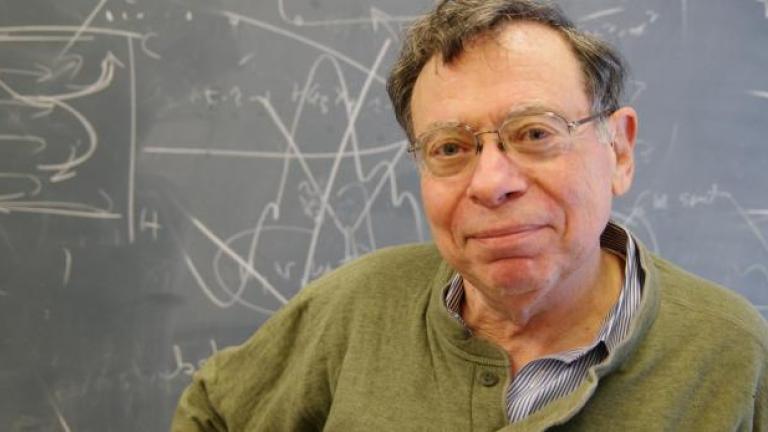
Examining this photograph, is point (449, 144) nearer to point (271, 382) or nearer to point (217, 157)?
point (271, 382)

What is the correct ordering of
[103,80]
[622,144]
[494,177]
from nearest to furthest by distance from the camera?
[494,177], [622,144], [103,80]

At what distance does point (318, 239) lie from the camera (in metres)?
1.41

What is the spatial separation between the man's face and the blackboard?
24.6 inches

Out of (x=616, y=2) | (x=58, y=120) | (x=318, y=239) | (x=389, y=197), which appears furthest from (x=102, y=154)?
(x=616, y=2)

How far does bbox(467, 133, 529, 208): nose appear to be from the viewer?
73 centimetres

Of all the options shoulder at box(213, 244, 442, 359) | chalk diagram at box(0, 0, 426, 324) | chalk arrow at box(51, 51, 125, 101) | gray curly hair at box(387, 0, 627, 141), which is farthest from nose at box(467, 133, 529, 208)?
chalk arrow at box(51, 51, 125, 101)

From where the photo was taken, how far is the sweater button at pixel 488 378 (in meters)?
0.81

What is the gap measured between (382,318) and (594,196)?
0.33 m

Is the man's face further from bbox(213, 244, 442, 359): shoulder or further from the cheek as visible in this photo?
bbox(213, 244, 442, 359): shoulder

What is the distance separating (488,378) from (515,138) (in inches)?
11.4

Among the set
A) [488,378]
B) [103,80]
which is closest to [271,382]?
[488,378]

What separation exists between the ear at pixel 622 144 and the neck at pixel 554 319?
10 cm

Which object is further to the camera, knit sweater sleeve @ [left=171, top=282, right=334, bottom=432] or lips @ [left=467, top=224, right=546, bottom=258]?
knit sweater sleeve @ [left=171, top=282, right=334, bottom=432]

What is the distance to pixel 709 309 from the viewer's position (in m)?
0.83
